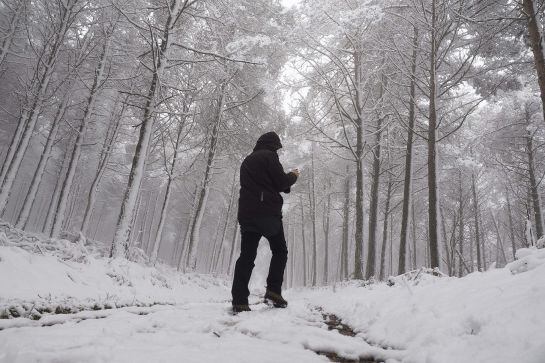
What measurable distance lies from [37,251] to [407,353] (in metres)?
5.64

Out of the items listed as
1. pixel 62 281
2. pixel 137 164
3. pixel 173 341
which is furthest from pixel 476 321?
pixel 137 164

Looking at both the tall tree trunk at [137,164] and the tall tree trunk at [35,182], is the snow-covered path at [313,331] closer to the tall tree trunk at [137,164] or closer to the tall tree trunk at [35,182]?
the tall tree trunk at [137,164]

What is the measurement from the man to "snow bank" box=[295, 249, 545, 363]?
47.4 inches

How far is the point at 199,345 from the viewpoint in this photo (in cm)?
202

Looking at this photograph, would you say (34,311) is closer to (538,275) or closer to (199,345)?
(199,345)

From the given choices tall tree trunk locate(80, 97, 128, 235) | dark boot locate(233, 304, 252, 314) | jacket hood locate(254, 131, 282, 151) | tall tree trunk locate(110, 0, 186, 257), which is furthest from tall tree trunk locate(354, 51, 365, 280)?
tall tree trunk locate(80, 97, 128, 235)

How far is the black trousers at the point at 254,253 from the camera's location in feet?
12.8

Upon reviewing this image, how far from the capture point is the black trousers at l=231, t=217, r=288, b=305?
12.8 feet

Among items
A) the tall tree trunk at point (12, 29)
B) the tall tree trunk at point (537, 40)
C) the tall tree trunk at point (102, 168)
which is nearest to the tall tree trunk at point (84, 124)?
the tall tree trunk at point (102, 168)

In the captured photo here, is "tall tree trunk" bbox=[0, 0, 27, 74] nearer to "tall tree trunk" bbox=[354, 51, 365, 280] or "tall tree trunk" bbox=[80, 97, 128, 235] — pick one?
"tall tree trunk" bbox=[80, 97, 128, 235]

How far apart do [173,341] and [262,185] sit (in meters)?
2.26

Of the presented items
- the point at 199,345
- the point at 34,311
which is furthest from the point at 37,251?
the point at 199,345

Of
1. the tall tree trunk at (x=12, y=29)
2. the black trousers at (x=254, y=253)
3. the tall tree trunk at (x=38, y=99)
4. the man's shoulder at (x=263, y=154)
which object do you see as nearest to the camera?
the black trousers at (x=254, y=253)

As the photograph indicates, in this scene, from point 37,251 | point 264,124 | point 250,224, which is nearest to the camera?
point 250,224
